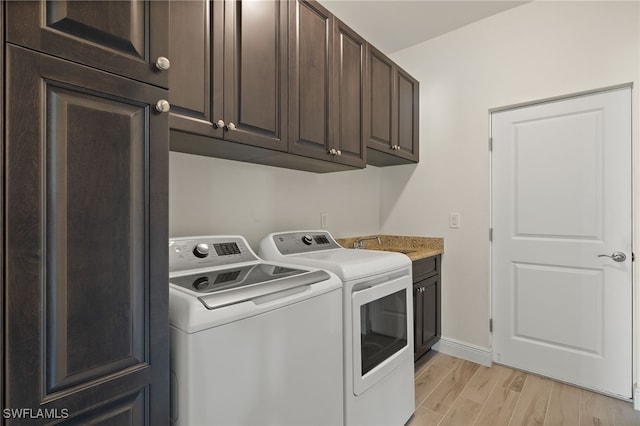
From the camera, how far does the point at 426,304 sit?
8.16 feet

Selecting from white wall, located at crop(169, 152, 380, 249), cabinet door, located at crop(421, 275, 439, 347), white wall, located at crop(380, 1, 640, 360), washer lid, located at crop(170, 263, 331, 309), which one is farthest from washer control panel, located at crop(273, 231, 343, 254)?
white wall, located at crop(380, 1, 640, 360)

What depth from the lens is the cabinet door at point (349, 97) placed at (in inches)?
76.9

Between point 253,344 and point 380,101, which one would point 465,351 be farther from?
point 253,344

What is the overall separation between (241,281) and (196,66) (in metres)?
0.88

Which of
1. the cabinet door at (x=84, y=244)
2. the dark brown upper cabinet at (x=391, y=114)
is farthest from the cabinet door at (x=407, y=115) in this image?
the cabinet door at (x=84, y=244)

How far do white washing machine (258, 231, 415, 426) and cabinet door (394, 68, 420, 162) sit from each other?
120 cm

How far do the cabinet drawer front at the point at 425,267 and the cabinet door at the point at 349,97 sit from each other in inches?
34.3

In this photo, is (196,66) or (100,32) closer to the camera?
(100,32)

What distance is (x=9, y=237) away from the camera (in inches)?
24.1

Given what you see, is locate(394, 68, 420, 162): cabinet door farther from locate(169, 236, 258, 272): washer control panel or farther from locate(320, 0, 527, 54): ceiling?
locate(169, 236, 258, 272): washer control panel

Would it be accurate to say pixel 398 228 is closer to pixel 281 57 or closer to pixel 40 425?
pixel 281 57

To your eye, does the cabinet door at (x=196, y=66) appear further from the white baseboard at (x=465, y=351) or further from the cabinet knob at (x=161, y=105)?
the white baseboard at (x=465, y=351)

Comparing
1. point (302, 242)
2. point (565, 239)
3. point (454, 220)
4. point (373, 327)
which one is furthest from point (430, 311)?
point (302, 242)
